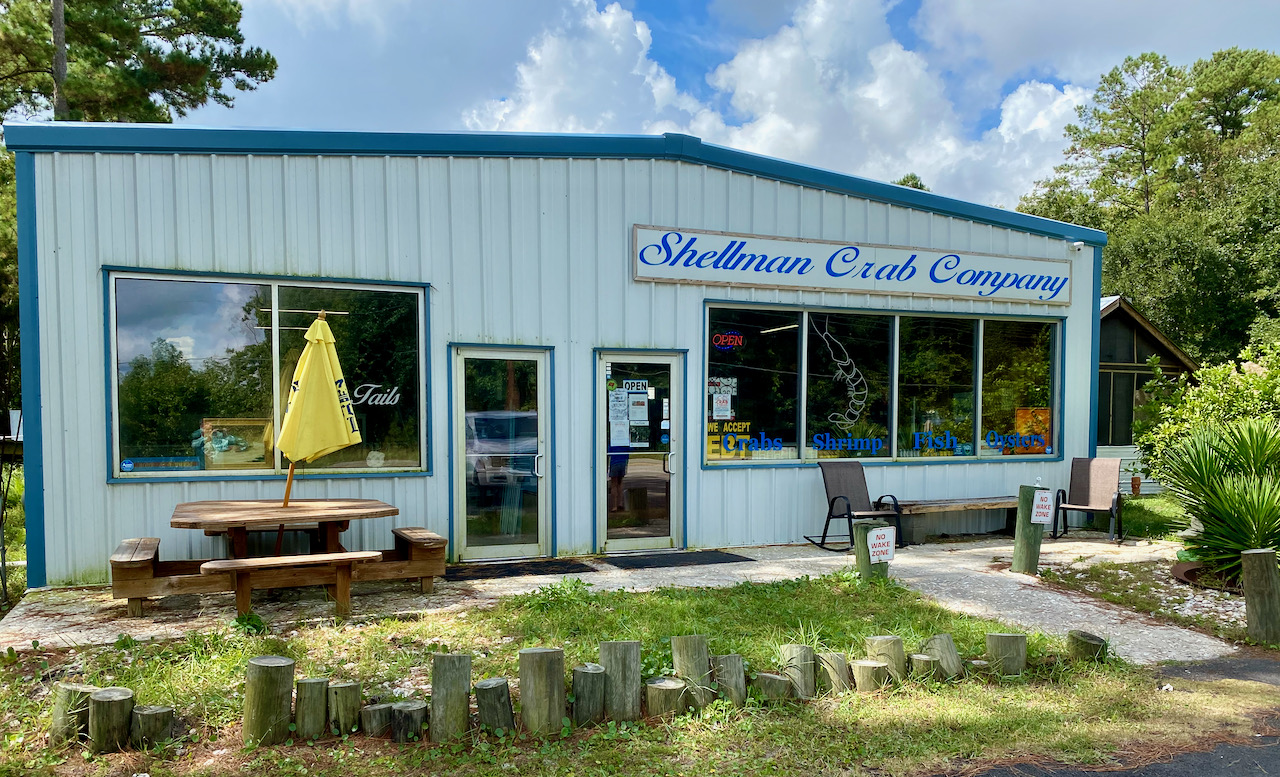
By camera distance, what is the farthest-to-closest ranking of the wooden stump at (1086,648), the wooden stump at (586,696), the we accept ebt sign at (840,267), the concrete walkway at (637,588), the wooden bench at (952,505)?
the wooden bench at (952,505)
the we accept ebt sign at (840,267)
the concrete walkway at (637,588)
the wooden stump at (1086,648)
the wooden stump at (586,696)

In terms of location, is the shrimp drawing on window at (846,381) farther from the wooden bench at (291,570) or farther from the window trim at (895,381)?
the wooden bench at (291,570)

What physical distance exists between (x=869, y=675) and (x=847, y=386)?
5.16m

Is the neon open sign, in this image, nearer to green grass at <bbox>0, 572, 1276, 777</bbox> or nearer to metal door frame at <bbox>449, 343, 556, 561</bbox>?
metal door frame at <bbox>449, 343, 556, 561</bbox>

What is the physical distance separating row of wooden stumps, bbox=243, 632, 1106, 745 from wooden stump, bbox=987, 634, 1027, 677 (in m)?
0.38

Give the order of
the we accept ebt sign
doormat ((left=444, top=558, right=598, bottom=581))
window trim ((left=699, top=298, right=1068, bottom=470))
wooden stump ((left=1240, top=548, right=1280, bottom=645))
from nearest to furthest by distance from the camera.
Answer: wooden stump ((left=1240, top=548, right=1280, bottom=645)), doormat ((left=444, top=558, right=598, bottom=581)), the we accept ebt sign, window trim ((left=699, top=298, right=1068, bottom=470))

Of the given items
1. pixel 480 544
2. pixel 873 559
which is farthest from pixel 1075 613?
pixel 480 544

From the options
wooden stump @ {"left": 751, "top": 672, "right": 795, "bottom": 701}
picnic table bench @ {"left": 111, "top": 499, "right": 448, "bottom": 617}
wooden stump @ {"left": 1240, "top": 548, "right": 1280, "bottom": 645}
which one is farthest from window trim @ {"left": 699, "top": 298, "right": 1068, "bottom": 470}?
wooden stump @ {"left": 751, "top": 672, "right": 795, "bottom": 701}

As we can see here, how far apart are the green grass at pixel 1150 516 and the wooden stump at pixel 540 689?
24.5 feet

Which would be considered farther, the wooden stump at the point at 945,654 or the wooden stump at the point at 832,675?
the wooden stump at the point at 945,654

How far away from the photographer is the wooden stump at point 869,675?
421 centimetres

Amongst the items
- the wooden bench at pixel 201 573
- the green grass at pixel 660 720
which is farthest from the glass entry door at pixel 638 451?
the green grass at pixel 660 720

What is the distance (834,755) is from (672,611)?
2.14m

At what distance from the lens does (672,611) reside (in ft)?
18.5

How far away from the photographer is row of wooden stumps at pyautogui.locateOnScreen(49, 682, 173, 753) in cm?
346
